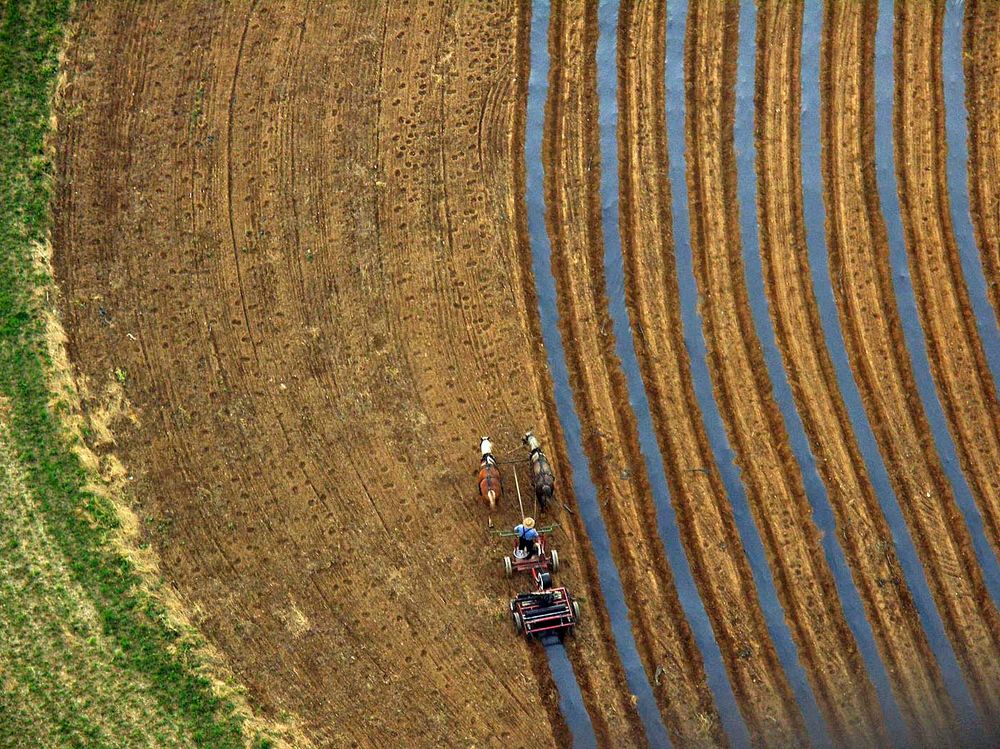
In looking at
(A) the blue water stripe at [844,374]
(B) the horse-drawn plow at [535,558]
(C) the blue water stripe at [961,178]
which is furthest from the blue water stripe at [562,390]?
(C) the blue water stripe at [961,178]

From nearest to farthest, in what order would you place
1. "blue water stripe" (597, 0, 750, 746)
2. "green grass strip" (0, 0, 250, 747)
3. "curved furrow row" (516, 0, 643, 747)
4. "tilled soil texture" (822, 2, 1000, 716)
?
"green grass strip" (0, 0, 250, 747) → "curved furrow row" (516, 0, 643, 747) → "blue water stripe" (597, 0, 750, 746) → "tilled soil texture" (822, 2, 1000, 716)

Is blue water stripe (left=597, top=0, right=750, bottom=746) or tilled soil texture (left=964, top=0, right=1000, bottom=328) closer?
blue water stripe (left=597, top=0, right=750, bottom=746)

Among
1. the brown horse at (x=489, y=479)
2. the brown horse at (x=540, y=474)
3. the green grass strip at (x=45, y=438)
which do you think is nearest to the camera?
the green grass strip at (x=45, y=438)

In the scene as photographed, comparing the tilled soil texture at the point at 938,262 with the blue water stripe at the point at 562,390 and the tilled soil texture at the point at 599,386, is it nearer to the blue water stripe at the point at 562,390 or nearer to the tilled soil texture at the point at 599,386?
the tilled soil texture at the point at 599,386

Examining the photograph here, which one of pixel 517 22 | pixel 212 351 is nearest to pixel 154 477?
pixel 212 351

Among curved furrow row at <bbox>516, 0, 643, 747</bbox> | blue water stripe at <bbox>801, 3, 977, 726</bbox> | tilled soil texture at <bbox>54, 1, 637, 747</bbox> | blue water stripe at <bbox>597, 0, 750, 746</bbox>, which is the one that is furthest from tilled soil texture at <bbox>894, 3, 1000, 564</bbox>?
tilled soil texture at <bbox>54, 1, 637, 747</bbox>

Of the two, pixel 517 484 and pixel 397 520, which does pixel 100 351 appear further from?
pixel 517 484

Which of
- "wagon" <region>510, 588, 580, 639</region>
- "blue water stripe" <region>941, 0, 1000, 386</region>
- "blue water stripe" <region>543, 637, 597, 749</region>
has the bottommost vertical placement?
"blue water stripe" <region>543, 637, 597, 749</region>

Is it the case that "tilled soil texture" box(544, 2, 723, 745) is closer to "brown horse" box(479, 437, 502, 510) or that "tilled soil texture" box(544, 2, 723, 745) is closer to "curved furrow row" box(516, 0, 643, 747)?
"curved furrow row" box(516, 0, 643, 747)
